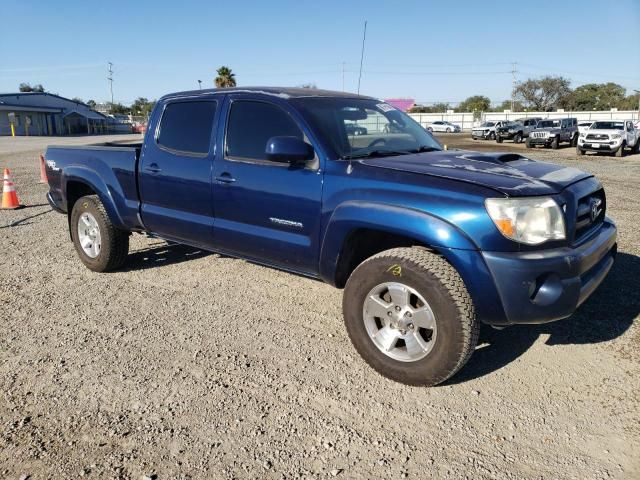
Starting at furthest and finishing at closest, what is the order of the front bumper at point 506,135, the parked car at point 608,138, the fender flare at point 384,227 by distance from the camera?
the front bumper at point 506,135 < the parked car at point 608,138 < the fender flare at point 384,227

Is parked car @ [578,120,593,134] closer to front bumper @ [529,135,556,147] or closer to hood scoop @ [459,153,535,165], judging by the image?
front bumper @ [529,135,556,147]

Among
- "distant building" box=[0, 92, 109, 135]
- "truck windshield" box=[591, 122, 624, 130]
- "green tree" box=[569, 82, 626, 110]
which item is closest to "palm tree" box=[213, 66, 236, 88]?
"distant building" box=[0, 92, 109, 135]

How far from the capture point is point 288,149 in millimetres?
3443

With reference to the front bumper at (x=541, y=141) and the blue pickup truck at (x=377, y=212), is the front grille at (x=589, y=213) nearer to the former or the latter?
the blue pickup truck at (x=377, y=212)

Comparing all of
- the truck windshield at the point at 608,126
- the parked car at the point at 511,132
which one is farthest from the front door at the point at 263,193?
the parked car at the point at 511,132

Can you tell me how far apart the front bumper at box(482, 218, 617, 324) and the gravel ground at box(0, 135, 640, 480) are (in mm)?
590

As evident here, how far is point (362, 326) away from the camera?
11.1 ft

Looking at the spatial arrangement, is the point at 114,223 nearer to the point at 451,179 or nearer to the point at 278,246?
the point at 278,246

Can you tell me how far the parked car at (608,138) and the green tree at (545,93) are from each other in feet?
217

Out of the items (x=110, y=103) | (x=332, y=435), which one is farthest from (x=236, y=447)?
(x=110, y=103)

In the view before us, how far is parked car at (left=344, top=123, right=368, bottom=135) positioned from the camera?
3.93 meters

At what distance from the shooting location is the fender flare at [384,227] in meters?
2.95

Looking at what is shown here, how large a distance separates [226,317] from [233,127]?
5.18 feet

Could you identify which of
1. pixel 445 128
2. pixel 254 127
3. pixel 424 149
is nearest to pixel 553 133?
pixel 424 149
